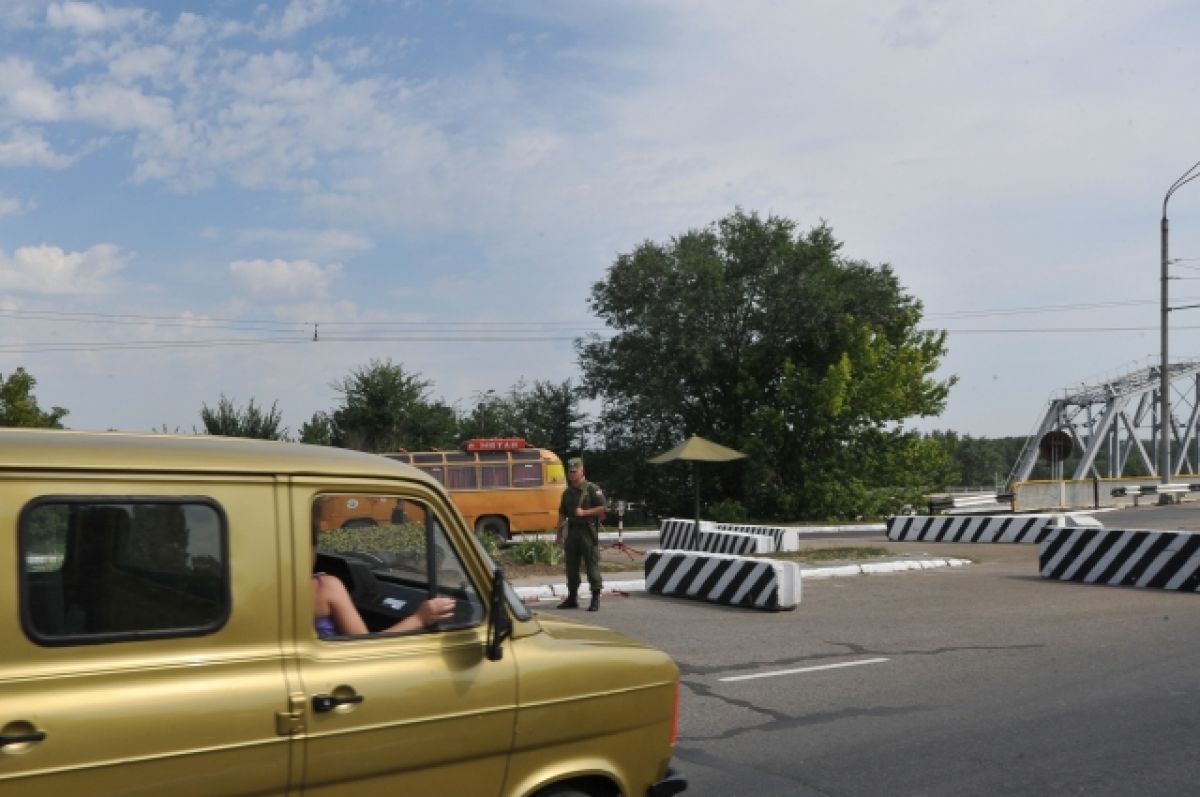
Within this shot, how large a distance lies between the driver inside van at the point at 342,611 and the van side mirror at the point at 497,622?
0.52 ft

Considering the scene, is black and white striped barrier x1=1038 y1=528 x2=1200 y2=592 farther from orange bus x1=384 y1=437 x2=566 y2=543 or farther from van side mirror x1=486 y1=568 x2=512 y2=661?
van side mirror x1=486 y1=568 x2=512 y2=661

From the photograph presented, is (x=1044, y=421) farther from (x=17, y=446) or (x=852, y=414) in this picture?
(x=17, y=446)

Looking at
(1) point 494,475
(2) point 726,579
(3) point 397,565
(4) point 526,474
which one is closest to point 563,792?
(3) point 397,565

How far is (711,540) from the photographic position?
2283 cm

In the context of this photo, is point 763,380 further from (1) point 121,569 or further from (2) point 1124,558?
(1) point 121,569

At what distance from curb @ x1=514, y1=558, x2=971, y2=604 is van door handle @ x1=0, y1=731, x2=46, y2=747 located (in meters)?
10.7

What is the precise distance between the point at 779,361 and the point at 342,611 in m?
40.9

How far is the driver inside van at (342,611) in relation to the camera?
12.3 feet

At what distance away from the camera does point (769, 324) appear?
43.3 m

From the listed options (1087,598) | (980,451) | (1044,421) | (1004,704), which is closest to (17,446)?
(1004,704)

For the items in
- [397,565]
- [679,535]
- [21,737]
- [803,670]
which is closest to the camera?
[21,737]

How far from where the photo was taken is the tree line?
42.3 m

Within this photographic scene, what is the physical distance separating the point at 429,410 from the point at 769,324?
43.4 feet

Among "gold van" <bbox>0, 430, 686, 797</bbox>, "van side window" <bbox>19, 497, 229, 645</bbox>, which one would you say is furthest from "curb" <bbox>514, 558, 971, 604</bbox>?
"van side window" <bbox>19, 497, 229, 645</bbox>
